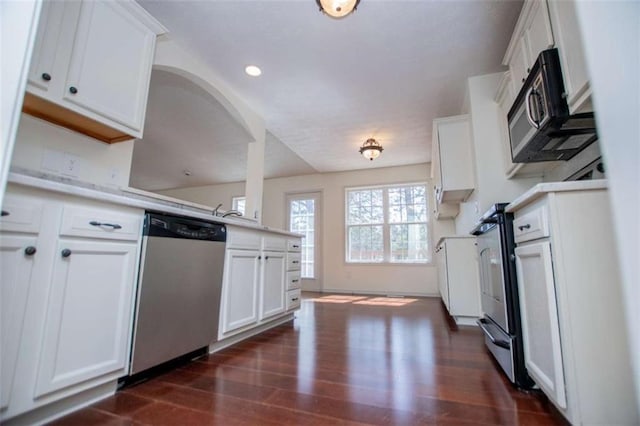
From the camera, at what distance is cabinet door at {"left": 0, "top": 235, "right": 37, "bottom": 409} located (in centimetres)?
93

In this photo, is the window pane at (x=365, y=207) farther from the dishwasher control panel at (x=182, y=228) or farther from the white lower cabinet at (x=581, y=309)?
the white lower cabinet at (x=581, y=309)

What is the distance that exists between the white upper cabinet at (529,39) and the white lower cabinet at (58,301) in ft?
7.97

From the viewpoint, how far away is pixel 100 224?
4.11 ft

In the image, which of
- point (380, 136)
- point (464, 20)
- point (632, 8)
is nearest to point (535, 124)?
point (464, 20)

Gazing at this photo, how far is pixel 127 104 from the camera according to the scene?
179cm

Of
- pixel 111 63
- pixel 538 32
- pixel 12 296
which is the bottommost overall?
pixel 12 296

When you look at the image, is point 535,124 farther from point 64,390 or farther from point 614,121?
point 64,390

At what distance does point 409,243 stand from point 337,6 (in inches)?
171

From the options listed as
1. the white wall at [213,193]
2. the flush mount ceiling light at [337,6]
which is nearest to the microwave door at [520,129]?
the flush mount ceiling light at [337,6]

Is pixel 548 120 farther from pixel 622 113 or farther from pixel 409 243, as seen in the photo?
pixel 409 243

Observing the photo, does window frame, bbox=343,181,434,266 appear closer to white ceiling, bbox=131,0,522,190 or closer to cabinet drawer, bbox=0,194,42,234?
white ceiling, bbox=131,0,522,190

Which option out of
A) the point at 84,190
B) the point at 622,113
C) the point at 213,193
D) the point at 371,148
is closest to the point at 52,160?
the point at 84,190

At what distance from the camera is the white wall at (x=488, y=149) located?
2.45 m

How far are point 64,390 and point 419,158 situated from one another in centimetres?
519
